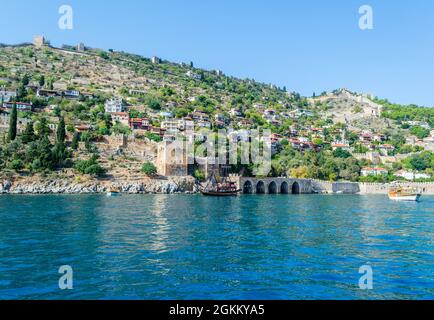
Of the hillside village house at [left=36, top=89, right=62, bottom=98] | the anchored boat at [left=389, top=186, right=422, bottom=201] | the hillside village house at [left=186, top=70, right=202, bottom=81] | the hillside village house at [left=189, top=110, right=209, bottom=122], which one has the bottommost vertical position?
the anchored boat at [left=389, top=186, right=422, bottom=201]

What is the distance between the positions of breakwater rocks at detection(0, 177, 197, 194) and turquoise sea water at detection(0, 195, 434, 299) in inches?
1121

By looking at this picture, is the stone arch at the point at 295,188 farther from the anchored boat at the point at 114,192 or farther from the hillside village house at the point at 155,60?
the hillside village house at the point at 155,60

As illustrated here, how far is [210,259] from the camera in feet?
44.3

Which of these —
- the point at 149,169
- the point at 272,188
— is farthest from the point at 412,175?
the point at 149,169

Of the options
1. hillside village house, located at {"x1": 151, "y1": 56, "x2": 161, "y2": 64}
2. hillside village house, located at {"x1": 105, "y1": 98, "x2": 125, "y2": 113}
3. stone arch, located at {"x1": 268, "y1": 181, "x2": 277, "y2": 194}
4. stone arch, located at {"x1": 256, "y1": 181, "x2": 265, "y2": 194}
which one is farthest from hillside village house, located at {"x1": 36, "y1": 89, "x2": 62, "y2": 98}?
hillside village house, located at {"x1": 151, "y1": 56, "x2": 161, "y2": 64}

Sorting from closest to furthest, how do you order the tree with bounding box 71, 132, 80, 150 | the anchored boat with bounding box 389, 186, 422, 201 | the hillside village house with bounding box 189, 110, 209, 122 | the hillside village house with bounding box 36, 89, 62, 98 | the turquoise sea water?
the turquoise sea water
the anchored boat with bounding box 389, 186, 422, 201
the tree with bounding box 71, 132, 80, 150
the hillside village house with bounding box 36, 89, 62, 98
the hillside village house with bounding box 189, 110, 209, 122

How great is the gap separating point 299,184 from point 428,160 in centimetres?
4197

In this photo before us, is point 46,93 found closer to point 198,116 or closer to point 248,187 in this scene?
point 198,116

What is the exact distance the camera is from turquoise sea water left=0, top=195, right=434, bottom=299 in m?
9.98

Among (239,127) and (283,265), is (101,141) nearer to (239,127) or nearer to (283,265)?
(239,127)

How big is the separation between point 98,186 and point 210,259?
43.2m

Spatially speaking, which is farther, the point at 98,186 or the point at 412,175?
the point at 412,175

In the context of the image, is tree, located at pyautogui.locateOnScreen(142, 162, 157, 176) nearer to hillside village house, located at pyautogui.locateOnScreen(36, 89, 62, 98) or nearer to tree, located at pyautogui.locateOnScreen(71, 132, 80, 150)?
tree, located at pyautogui.locateOnScreen(71, 132, 80, 150)
